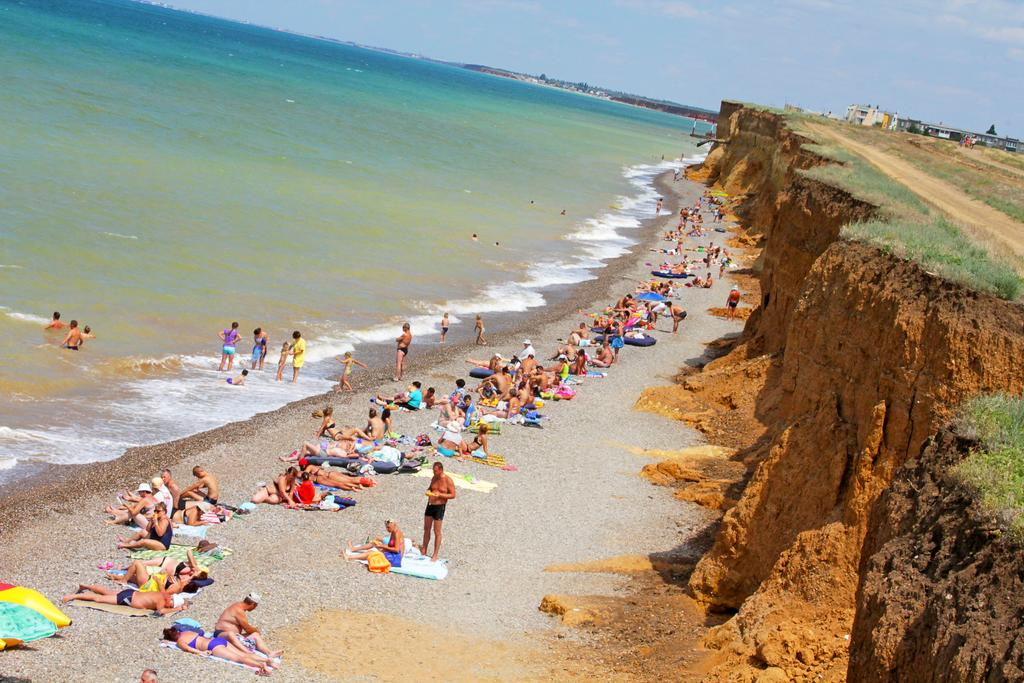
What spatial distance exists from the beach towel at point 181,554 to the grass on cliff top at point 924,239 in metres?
9.31

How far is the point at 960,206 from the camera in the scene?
24781 millimetres

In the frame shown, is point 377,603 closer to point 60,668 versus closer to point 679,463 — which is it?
point 60,668

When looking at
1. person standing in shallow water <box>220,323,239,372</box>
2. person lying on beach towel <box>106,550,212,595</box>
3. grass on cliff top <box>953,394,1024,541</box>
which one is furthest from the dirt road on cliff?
person standing in shallow water <box>220,323,239,372</box>

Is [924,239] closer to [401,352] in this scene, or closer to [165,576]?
[165,576]

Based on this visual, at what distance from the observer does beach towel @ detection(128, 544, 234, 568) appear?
1351 centimetres

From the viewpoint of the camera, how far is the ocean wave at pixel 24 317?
22922 mm

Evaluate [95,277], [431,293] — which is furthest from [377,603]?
[431,293]

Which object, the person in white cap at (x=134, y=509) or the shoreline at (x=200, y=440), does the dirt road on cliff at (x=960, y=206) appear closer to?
the shoreline at (x=200, y=440)

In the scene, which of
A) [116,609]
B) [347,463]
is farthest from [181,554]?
[347,463]

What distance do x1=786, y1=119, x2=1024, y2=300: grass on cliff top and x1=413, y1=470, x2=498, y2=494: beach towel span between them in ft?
22.5

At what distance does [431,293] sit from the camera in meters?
33.2

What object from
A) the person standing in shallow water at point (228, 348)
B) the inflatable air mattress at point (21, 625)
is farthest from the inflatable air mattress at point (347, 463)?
the inflatable air mattress at point (21, 625)

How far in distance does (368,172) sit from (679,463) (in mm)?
42174

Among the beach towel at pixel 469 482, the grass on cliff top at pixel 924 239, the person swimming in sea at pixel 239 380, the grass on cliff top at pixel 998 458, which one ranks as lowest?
the person swimming in sea at pixel 239 380
